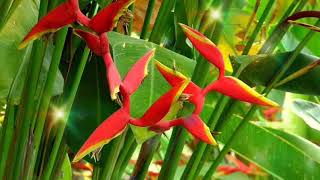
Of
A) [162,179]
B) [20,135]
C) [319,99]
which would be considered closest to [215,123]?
[162,179]

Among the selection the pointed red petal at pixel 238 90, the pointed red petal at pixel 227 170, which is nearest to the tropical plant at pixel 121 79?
the pointed red petal at pixel 238 90

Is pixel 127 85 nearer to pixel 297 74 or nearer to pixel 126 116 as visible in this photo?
pixel 126 116

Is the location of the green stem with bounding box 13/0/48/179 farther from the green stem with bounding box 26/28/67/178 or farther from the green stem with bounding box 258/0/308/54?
the green stem with bounding box 258/0/308/54

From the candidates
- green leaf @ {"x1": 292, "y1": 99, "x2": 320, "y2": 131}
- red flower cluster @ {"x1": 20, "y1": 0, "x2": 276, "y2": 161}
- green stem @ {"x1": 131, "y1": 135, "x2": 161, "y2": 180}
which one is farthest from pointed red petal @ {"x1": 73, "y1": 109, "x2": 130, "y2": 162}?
green leaf @ {"x1": 292, "y1": 99, "x2": 320, "y2": 131}

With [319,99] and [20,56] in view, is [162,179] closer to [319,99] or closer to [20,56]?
[20,56]

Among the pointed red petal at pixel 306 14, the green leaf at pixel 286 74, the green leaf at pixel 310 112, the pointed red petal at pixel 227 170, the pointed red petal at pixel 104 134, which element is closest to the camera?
the pointed red petal at pixel 104 134

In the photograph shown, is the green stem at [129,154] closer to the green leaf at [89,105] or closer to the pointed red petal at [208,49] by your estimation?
the green leaf at [89,105]

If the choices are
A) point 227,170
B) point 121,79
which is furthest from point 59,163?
point 227,170
